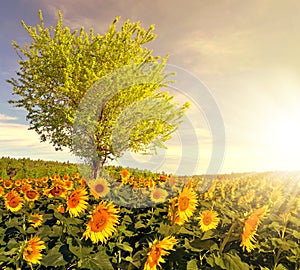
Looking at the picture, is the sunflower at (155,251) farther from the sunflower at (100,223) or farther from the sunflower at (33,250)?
the sunflower at (33,250)

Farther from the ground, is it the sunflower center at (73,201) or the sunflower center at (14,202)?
the sunflower center at (73,201)

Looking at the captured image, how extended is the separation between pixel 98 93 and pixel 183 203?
51.4 feet

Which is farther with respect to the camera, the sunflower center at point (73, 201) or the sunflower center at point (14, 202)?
the sunflower center at point (14, 202)

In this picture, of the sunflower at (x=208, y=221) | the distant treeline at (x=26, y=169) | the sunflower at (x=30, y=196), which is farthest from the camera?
the distant treeline at (x=26, y=169)

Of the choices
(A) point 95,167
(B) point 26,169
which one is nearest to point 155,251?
(B) point 26,169

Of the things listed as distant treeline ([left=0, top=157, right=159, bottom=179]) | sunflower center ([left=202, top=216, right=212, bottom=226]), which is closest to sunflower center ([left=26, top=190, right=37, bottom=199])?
sunflower center ([left=202, top=216, right=212, bottom=226])

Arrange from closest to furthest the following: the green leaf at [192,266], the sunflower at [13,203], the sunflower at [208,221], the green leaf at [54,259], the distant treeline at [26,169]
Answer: the green leaf at [192,266] < the green leaf at [54,259] < the sunflower at [208,221] < the sunflower at [13,203] < the distant treeline at [26,169]

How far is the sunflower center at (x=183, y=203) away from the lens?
8.54 feet

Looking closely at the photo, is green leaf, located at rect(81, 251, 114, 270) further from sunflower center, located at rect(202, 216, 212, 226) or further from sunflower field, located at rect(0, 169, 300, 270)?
sunflower center, located at rect(202, 216, 212, 226)

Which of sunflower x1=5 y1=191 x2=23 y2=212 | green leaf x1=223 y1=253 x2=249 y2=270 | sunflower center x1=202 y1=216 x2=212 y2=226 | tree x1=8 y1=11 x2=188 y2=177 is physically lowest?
green leaf x1=223 y1=253 x2=249 y2=270

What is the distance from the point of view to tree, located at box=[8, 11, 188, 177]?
17734 millimetres

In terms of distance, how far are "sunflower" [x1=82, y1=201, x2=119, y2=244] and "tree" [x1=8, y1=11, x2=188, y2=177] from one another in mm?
14351

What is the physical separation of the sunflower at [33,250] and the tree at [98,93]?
14.2 m

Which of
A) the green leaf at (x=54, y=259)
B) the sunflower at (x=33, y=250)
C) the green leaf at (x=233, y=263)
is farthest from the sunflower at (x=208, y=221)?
the sunflower at (x=33, y=250)
